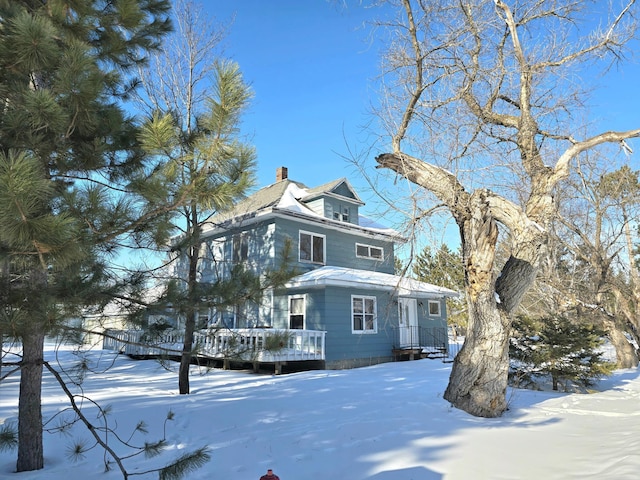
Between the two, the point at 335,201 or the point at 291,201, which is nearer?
the point at 291,201

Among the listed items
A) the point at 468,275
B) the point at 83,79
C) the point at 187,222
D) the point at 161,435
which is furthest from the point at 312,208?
the point at 83,79

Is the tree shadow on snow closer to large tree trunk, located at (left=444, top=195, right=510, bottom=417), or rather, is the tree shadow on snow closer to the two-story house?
large tree trunk, located at (left=444, top=195, right=510, bottom=417)

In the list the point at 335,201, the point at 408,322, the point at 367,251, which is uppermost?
the point at 335,201

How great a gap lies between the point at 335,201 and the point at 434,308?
6720 millimetres

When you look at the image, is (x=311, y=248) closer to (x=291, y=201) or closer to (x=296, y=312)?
(x=291, y=201)

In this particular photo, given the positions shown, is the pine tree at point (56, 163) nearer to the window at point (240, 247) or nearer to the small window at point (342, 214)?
the window at point (240, 247)

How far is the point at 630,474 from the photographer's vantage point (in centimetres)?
404

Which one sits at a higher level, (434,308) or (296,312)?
(434,308)

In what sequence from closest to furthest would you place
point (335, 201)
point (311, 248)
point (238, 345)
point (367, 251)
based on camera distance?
1. point (238, 345)
2. point (311, 248)
3. point (335, 201)
4. point (367, 251)

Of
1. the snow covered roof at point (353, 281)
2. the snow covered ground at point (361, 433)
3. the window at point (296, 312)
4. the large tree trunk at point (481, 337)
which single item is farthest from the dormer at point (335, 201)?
the large tree trunk at point (481, 337)

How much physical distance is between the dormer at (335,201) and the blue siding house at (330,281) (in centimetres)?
4

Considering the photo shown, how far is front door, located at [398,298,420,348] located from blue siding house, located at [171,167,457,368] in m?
0.04

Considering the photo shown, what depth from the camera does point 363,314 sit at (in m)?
16.2

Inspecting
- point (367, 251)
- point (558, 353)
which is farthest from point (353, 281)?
point (558, 353)
